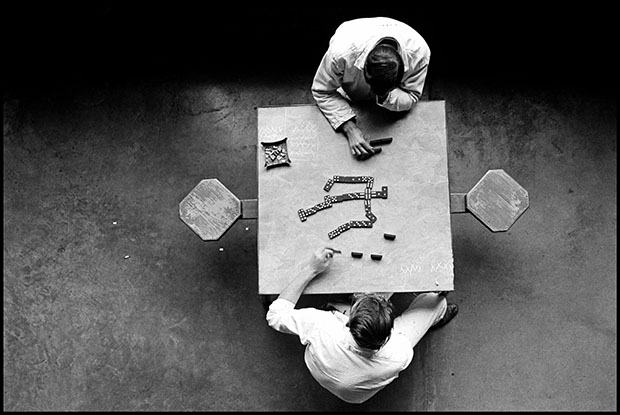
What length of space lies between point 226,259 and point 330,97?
1.17m

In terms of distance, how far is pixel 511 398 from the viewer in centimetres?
362

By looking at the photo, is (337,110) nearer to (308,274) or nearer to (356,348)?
(308,274)

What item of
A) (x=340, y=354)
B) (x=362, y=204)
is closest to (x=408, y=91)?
(x=362, y=204)

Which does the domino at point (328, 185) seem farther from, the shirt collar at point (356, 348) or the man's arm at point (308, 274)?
the shirt collar at point (356, 348)

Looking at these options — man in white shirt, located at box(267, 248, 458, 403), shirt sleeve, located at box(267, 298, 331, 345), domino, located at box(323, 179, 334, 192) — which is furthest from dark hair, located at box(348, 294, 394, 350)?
domino, located at box(323, 179, 334, 192)

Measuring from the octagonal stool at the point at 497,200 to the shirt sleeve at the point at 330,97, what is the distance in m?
0.63

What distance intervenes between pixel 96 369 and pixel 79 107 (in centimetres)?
147

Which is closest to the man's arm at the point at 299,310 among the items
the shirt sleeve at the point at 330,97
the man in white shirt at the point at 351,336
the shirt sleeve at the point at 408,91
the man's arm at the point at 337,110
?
the man in white shirt at the point at 351,336

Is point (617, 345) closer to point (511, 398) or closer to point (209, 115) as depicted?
point (511, 398)

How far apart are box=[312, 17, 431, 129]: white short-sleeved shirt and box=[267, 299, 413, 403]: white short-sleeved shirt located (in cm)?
88

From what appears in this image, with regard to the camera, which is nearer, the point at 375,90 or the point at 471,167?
the point at 375,90

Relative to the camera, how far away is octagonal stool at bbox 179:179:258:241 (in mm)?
3166

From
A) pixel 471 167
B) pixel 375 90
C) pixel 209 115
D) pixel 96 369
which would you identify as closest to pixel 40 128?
pixel 209 115

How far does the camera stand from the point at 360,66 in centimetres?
282
